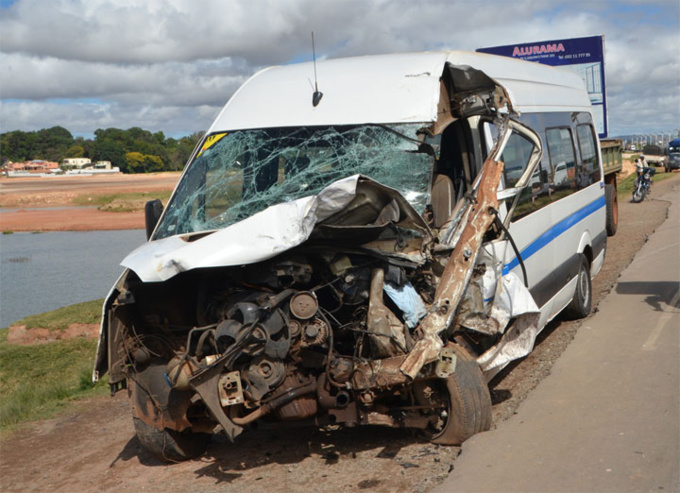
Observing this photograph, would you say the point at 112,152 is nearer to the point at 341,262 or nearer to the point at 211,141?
the point at 211,141

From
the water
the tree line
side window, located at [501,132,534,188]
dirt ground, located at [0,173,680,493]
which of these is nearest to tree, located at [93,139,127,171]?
the tree line

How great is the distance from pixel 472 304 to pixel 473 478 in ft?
4.46

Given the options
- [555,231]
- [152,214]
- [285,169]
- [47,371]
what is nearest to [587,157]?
[555,231]

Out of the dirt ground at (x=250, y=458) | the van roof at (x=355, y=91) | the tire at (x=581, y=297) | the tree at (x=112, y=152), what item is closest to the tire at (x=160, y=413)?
the dirt ground at (x=250, y=458)

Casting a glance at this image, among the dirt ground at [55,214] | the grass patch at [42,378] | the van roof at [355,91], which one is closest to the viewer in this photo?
the van roof at [355,91]

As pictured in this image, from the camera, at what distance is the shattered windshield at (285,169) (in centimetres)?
607

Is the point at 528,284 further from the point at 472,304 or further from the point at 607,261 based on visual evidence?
the point at 607,261

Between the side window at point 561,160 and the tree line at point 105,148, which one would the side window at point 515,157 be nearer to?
the side window at point 561,160

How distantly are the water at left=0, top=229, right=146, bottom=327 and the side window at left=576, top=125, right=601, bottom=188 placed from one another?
488 inches

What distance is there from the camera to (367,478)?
17.1 feet

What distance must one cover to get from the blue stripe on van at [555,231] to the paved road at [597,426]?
1.08m

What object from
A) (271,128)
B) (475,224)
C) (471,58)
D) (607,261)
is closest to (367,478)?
(475,224)

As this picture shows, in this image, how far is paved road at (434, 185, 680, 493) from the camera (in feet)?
15.6

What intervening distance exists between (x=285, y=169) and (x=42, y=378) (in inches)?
271
